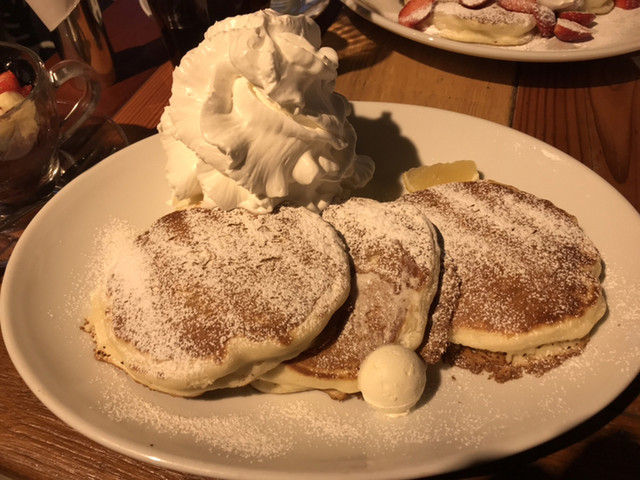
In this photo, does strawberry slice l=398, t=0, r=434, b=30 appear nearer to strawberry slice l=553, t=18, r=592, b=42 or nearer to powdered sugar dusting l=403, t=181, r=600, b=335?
strawberry slice l=553, t=18, r=592, b=42

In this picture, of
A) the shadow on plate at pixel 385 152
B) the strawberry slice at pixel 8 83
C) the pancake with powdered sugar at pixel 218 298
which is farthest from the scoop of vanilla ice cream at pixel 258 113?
the strawberry slice at pixel 8 83

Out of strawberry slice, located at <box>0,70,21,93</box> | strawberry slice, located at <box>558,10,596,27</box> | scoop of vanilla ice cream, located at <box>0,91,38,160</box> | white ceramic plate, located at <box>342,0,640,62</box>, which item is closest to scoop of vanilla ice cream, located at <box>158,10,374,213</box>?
scoop of vanilla ice cream, located at <box>0,91,38,160</box>

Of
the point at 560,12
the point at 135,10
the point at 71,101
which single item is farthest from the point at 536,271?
the point at 135,10

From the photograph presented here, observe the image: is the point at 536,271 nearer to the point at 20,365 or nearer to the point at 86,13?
the point at 20,365

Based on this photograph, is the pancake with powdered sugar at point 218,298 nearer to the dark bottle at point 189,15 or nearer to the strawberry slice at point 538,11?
the dark bottle at point 189,15

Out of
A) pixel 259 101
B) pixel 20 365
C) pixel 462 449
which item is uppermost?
pixel 259 101

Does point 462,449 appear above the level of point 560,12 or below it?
below
